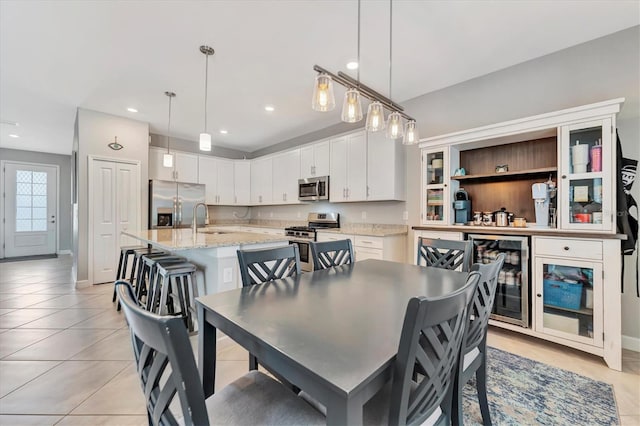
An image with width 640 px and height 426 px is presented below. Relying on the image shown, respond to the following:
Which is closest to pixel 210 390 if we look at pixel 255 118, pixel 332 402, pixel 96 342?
pixel 332 402

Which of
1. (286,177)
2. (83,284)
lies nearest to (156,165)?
(83,284)

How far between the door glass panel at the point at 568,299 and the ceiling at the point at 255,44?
82.0 inches

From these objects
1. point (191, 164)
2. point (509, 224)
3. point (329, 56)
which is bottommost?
point (509, 224)

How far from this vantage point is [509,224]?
116 inches

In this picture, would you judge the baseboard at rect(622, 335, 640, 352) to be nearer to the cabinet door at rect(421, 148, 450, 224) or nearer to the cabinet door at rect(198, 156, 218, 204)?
the cabinet door at rect(421, 148, 450, 224)

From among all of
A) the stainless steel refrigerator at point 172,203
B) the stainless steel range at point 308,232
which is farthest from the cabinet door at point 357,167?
the stainless steel refrigerator at point 172,203

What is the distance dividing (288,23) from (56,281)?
5419mm

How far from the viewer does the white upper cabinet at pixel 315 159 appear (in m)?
4.67

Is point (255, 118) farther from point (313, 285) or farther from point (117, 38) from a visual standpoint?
point (313, 285)

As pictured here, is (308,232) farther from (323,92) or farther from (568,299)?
(568,299)

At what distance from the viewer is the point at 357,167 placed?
4.20 m

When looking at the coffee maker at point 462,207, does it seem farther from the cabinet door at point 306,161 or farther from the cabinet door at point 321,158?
the cabinet door at point 306,161

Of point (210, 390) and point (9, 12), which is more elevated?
point (9, 12)

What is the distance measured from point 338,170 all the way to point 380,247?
1559mm
